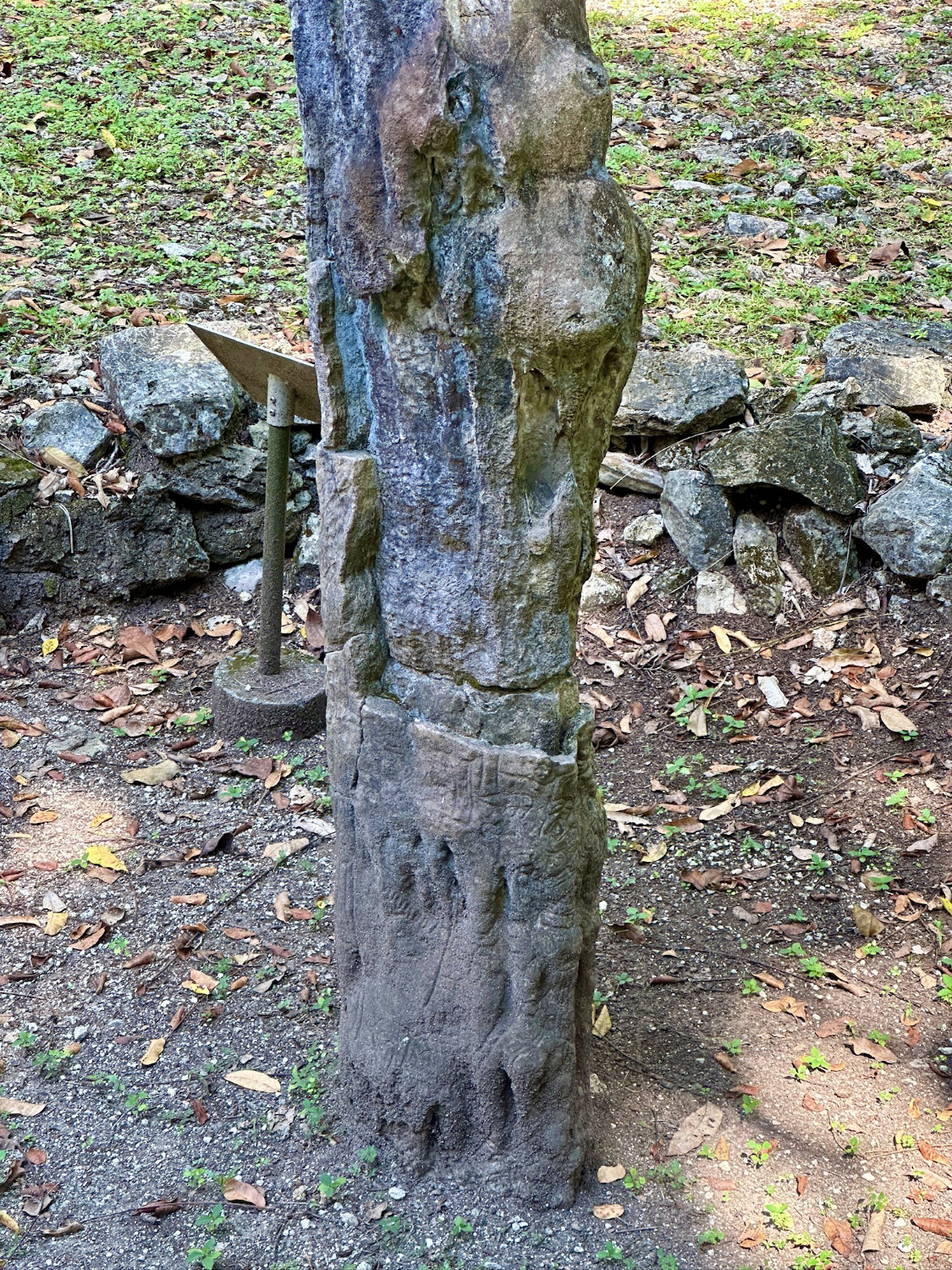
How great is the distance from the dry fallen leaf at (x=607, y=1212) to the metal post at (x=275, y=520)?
98.1 inches

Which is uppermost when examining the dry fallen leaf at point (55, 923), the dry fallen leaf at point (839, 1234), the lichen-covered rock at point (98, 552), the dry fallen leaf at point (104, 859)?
the lichen-covered rock at point (98, 552)

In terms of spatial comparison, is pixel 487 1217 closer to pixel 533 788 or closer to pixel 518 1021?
pixel 518 1021

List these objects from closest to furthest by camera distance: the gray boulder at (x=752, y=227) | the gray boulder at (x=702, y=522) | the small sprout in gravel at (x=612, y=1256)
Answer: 1. the small sprout in gravel at (x=612, y=1256)
2. the gray boulder at (x=702, y=522)
3. the gray boulder at (x=752, y=227)

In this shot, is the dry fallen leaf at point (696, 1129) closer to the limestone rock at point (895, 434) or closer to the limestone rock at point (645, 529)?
the limestone rock at point (645, 529)

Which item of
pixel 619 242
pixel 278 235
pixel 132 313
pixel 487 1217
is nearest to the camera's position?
pixel 619 242

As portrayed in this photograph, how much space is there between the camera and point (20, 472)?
5.10 meters

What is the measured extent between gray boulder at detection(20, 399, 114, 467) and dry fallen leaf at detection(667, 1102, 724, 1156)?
3.81 meters

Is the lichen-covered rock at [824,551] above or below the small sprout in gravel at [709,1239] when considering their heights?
above

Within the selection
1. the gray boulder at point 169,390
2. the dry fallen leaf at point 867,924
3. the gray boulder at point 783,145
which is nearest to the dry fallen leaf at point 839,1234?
the dry fallen leaf at point 867,924

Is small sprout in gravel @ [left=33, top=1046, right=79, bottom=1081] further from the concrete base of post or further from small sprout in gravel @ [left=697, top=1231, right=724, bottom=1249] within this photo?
small sprout in gravel @ [left=697, top=1231, right=724, bottom=1249]

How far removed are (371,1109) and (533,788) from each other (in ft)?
3.22

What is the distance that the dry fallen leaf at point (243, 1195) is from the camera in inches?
105

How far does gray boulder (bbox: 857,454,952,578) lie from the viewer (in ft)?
15.2

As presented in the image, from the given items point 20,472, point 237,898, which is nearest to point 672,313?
point 20,472
